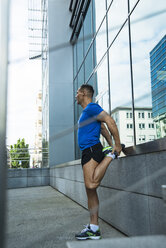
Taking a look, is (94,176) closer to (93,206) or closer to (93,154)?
(93,154)

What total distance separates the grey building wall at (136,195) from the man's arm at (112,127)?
266mm

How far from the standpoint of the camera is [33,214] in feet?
16.8

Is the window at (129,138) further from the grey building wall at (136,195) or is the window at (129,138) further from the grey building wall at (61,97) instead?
the grey building wall at (61,97)

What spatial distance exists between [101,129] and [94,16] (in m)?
6.91

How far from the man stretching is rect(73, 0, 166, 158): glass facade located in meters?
1.42

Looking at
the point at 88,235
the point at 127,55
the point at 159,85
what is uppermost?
the point at 127,55

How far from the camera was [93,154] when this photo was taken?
3.10m

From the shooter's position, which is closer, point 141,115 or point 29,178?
point 141,115

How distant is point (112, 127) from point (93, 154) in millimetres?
437

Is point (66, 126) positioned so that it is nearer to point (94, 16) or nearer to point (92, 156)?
point (94, 16)

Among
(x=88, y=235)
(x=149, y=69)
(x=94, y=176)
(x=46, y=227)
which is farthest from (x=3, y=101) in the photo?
(x=149, y=69)

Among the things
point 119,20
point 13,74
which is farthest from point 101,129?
point 119,20

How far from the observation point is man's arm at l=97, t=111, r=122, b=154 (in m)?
2.91

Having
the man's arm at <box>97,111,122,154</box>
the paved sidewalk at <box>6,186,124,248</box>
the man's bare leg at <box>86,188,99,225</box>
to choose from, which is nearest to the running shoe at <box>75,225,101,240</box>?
the man's bare leg at <box>86,188,99,225</box>
